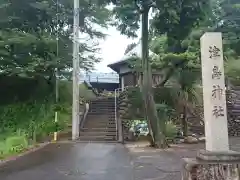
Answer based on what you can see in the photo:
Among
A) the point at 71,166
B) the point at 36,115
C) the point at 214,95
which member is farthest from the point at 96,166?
the point at 36,115

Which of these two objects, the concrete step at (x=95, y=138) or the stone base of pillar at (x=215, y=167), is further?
the concrete step at (x=95, y=138)

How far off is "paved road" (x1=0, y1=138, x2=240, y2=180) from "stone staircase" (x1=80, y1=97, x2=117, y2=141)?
15.2 feet

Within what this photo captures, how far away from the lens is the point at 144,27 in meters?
13.3

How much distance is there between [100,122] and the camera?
18.5m

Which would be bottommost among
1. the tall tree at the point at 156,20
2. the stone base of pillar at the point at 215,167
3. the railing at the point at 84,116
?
the stone base of pillar at the point at 215,167

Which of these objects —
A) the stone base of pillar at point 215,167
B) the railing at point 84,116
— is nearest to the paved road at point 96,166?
the stone base of pillar at point 215,167

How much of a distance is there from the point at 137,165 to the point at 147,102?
15.6 ft

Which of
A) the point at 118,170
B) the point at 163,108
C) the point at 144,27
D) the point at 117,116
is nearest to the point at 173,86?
the point at 163,108

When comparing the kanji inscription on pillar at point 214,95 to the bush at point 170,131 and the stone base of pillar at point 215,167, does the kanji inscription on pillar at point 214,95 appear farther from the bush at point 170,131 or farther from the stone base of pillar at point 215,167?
the bush at point 170,131

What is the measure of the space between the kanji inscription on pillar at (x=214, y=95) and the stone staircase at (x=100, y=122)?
10.5 meters

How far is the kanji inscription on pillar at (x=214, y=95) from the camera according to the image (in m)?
5.84

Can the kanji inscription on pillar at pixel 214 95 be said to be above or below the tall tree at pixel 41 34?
below

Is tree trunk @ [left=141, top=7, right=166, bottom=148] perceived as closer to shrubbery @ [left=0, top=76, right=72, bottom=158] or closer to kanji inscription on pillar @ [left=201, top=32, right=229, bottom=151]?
shrubbery @ [left=0, top=76, right=72, bottom=158]

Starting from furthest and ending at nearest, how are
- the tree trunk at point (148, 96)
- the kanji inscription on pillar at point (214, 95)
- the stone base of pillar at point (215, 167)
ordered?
1. the tree trunk at point (148, 96)
2. the kanji inscription on pillar at point (214, 95)
3. the stone base of pillar at point (215, 167)
